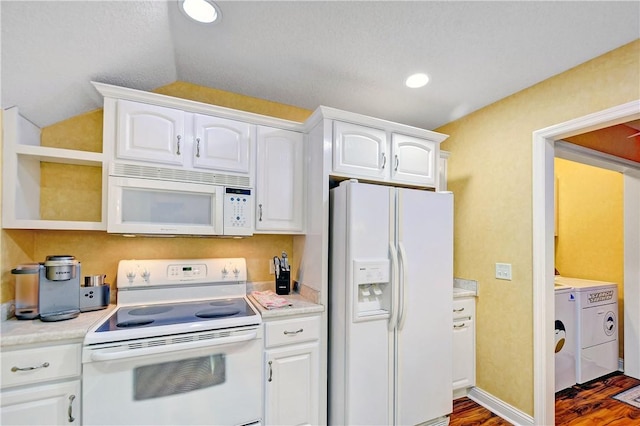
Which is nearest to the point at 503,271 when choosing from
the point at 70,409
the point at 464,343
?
the point at 464,343

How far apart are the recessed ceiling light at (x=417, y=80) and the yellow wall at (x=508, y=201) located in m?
0.77

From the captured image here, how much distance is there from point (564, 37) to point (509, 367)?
2314mm

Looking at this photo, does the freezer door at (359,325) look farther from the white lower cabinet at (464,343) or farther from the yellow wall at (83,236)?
the yellow wall at (83,236)

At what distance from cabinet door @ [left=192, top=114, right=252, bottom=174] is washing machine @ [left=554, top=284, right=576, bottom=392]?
9.94 ft

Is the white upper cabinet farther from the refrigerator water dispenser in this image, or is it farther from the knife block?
the knife block

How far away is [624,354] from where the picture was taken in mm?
3014

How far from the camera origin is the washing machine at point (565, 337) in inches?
103

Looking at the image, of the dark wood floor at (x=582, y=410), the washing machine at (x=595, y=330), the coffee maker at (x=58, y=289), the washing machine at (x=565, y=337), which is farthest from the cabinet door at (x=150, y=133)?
the washing machine at (x=595, y=330)

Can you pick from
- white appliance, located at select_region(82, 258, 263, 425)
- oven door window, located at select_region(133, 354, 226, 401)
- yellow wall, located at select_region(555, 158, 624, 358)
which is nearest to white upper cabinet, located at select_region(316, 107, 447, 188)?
white appliance, located at select_region(82, 258, 263, 425)

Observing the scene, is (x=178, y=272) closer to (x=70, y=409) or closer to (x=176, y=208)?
(x=176, y=208)

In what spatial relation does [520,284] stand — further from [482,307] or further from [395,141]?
[395,141]

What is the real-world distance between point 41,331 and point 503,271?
9.88 ft

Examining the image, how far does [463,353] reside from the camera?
247 cm

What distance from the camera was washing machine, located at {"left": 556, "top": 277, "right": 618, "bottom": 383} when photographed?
2.77m
